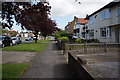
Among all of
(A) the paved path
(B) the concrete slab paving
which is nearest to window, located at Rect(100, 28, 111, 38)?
(B) the concrete slab paving

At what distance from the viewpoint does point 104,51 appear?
13547 mm

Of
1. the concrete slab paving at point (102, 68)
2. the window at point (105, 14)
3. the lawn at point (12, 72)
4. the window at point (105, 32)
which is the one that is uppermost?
the window at point (105, 14)

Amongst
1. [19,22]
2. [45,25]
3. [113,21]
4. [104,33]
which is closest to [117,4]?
[113,21]

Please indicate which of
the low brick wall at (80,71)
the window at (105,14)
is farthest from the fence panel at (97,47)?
the window at (105,14)

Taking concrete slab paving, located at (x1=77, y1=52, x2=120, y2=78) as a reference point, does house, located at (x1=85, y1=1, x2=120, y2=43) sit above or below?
above

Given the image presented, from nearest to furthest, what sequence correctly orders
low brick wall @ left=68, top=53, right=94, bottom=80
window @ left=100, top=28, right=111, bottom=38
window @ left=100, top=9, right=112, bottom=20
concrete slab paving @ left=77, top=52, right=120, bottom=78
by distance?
low brick wall @ left=68, top=53, right=94, bottom=80, concrete slab paving @ left=77, top=52, right=120, bottom=78, window @ left=100, top=9, right=112, bottom=20, window @ left=100, top=28, right=111, bottom=38

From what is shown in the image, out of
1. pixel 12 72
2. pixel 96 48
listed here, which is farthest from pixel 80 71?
pixel 96 48

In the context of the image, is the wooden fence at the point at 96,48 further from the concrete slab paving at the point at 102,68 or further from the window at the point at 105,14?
the window at the point at 105,14

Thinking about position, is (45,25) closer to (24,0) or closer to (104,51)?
(104,51)

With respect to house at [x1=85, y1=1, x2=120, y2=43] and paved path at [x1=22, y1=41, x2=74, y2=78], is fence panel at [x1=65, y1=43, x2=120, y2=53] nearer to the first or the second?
paved path at [x1=22, y1=41, x2=74, y2=78]

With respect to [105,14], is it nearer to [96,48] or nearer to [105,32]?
[105,32]

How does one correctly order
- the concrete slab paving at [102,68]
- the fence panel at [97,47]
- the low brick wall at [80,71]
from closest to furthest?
the low brick wall at [80,71] → the concrete slab paving at [102,68] → the fence panel at [97,47]

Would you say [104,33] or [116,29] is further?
[104,33]

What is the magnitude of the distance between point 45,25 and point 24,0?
78.2ft
